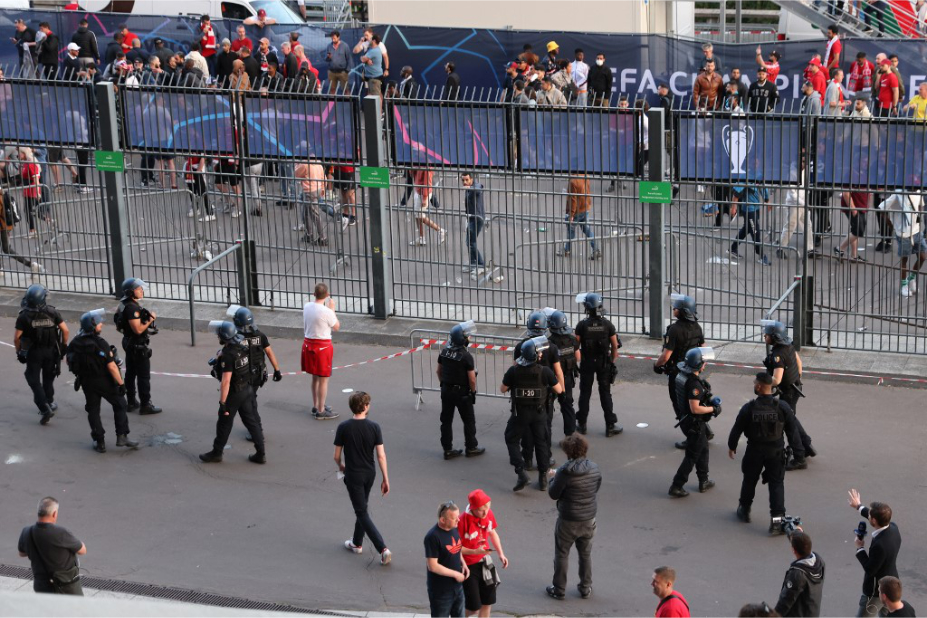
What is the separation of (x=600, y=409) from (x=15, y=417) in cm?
622

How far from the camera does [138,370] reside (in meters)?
13.2

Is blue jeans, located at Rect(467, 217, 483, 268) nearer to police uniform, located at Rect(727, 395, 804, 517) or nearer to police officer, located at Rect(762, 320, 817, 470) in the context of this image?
police officer, located at Rect(762, 320, 817, 470)

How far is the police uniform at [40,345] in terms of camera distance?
12.6m

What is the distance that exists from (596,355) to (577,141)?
355 centimetres

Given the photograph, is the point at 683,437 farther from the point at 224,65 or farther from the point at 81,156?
the point at 224,65

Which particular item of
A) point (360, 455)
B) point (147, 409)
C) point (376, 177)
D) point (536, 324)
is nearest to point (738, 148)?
point (536, 324)

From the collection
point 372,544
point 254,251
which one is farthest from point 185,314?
point 372,544

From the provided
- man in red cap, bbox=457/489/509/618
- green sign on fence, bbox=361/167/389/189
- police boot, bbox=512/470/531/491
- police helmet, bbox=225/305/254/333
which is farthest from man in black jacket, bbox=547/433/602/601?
green sign on fence, bbox=361/167/389/189

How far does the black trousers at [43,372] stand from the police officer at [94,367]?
39.0 inches

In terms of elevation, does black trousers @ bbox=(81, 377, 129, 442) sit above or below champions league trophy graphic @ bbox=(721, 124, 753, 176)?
below

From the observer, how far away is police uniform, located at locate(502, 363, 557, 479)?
10.8 metres

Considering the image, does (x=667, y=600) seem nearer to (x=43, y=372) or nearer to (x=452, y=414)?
(x=452, y=414)

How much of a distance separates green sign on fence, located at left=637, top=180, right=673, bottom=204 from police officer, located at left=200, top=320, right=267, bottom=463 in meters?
5.23

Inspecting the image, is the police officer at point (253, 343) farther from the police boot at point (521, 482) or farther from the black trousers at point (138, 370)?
the police boot at point (521, 482)
